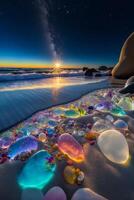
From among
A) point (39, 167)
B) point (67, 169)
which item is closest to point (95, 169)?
point (67, 169)

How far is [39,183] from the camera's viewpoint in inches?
42.8

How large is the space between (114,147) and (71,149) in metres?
0.29

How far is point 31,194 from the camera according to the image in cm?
103

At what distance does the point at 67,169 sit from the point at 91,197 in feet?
0.75

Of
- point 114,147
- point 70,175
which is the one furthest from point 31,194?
point 114,147

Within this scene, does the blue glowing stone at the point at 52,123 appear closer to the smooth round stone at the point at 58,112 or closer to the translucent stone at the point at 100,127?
the smooth round stone at the point at 58,112

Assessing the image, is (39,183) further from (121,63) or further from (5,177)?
(121,63)

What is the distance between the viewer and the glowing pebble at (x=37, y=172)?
42.7 inches

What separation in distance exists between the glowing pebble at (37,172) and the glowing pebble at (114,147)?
38 cm

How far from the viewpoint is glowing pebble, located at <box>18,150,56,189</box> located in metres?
1.09

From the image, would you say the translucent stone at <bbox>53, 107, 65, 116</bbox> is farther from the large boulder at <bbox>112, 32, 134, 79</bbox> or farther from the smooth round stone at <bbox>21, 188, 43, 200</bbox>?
the large boulder at <bbox>112, 32, 134, 79</bbox>

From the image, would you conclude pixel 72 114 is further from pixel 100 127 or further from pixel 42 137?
pixel 42 137

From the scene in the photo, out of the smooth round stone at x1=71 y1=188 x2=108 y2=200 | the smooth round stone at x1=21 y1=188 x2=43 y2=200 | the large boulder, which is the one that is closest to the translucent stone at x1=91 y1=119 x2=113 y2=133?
the smooth round stone at x1=71 y1=188 x2=108 y2=200

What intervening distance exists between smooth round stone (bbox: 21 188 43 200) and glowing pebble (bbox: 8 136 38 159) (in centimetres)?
31
